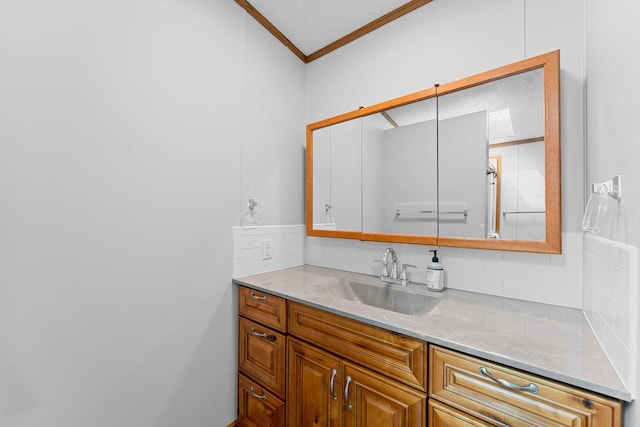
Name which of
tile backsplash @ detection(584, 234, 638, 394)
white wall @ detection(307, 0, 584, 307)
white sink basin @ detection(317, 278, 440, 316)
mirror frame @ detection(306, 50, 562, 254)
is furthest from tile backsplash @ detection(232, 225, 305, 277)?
tile backsplash @ detection(584, 234, 638, 394)

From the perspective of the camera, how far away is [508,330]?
3.06 ft

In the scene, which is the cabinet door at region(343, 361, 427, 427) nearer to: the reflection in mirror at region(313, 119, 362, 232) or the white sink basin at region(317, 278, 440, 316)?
the white sink basin at region(317, 278, 440, 316)

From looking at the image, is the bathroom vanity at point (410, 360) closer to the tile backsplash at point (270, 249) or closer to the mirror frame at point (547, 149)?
the tile backsplash at point (270, 249)

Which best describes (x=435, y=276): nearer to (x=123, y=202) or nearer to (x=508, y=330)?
(x=508, y=330)

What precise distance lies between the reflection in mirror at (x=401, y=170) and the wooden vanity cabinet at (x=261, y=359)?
2.52ft

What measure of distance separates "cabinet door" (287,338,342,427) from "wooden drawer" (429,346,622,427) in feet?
1.42

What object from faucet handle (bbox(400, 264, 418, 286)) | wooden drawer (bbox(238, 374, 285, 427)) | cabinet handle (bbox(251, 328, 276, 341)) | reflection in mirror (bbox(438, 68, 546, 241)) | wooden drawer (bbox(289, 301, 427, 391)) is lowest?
wooden drawer (bbox(238, 374, 285, 427))

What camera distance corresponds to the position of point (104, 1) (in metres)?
1.17

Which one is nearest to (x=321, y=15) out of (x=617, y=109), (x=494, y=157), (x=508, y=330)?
(x=494, y=157)

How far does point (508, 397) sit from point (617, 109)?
2.78ft

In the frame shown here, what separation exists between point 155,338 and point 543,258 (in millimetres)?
1815

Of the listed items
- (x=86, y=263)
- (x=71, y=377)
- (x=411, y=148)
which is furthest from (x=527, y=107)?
(x=71, y=377)

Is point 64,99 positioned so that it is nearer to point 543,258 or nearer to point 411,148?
point 411,148

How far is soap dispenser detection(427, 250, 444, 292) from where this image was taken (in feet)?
4.57
